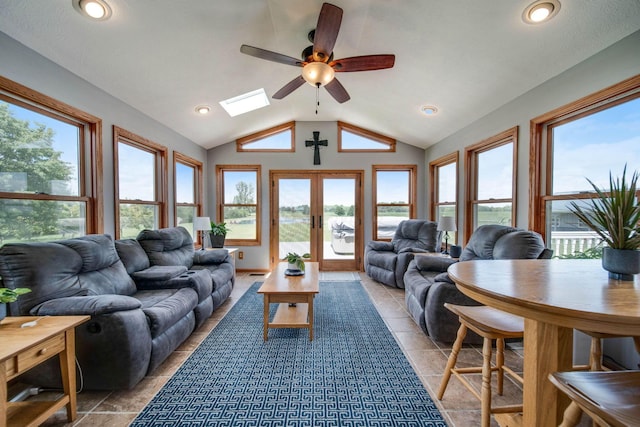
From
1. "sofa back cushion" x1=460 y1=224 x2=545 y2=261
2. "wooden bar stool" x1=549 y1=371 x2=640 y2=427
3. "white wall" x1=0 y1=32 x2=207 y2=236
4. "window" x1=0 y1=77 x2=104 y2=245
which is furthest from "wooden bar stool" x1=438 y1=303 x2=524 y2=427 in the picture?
"white wall" x1=0 y1=32 x2=207 y2=236

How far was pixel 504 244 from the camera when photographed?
8.36ft

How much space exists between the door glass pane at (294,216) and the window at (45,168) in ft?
9.71

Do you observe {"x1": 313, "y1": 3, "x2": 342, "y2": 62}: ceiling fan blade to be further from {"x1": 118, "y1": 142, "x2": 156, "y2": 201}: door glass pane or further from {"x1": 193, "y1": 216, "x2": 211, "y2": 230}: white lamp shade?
{"x1": 193, "y1": 216, "x2": 211, "y2": 230}: white lamp shade

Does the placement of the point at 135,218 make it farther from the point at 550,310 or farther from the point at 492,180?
the point at 492,180

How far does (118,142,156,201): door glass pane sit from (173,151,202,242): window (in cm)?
40

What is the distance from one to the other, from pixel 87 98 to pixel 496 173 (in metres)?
4.55

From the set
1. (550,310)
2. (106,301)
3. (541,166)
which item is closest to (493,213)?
(541,166)

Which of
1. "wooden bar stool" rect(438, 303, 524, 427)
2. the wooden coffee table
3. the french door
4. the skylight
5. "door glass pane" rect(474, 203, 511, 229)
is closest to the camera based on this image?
"wooden bar stool" rect(438, 303, 524, 427)

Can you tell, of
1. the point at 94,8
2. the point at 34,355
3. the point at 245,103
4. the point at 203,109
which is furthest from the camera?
the point at 245,103

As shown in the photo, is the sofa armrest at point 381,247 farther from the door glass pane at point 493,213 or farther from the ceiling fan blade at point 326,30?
the ceiling fan blade at point 326,30

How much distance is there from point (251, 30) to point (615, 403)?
315cm

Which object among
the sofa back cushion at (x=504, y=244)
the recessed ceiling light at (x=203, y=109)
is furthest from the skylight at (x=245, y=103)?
the sofa back cushion at (x=504, y=244)

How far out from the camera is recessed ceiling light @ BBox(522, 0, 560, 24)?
180 cm

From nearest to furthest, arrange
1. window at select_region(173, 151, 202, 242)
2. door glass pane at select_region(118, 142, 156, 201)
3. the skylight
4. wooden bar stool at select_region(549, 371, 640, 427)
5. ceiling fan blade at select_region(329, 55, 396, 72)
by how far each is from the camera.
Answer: wooden bar stool at select_region(549, 371, 640, 427) < ceiling fan blade at select_region(329, 55, 396, 72) < door glass pane at select_region(118, 142, 156, 201) < the skylight < window at select_region(173, 151, 202, 242)
